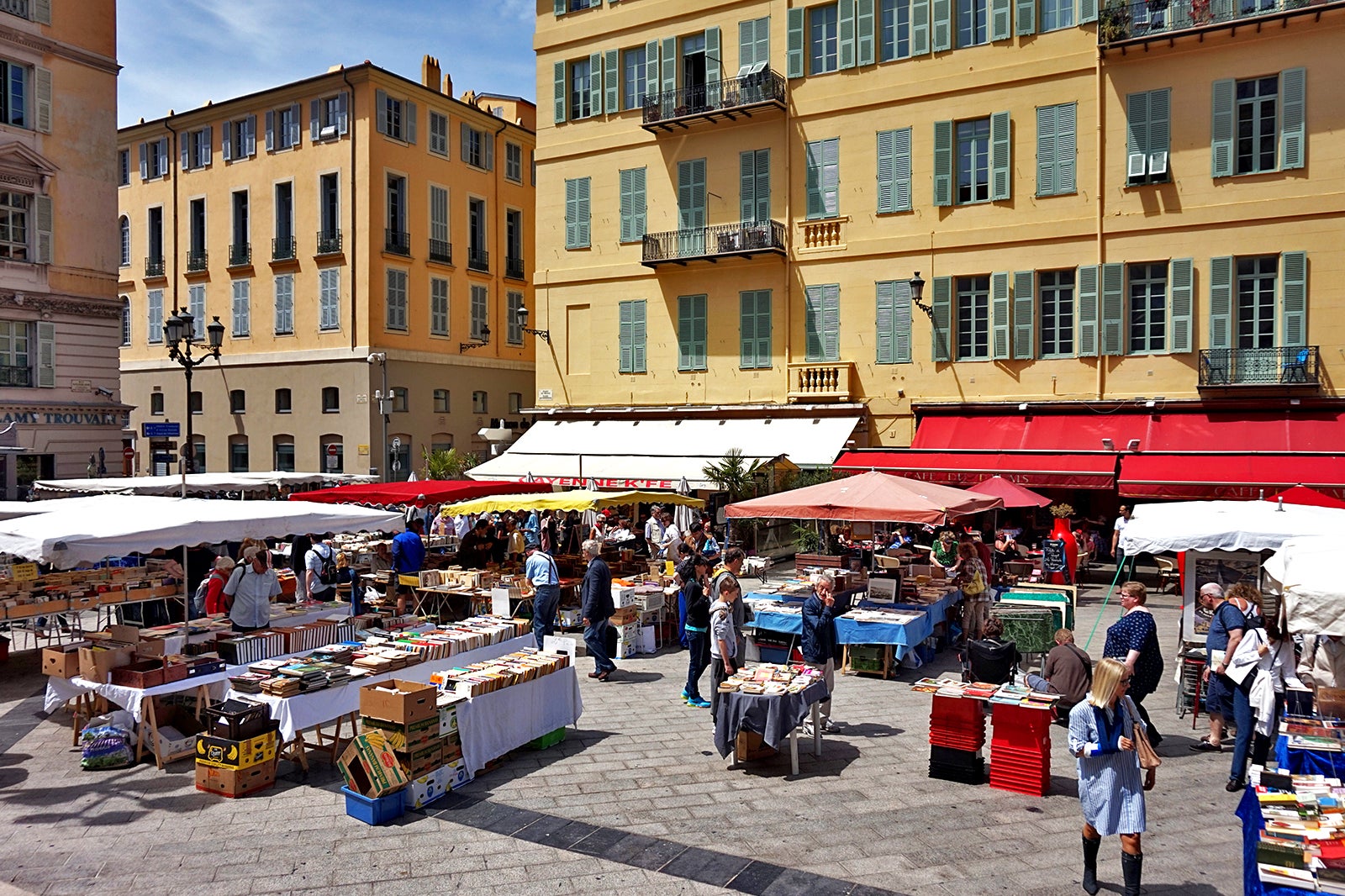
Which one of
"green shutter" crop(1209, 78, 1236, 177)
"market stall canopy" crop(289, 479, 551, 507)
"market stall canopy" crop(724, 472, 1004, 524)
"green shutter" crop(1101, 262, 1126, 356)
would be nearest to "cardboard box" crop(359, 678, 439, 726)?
"market stall canopy" crop(724, 472, 1004, 524)

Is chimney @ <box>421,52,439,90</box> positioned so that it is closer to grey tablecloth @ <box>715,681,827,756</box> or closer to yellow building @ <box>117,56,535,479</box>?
yellow building @ <box>117,56,535,479</box>

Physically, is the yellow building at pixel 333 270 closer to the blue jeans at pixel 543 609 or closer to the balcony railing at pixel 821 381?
the balcony railing at pixel 821 381

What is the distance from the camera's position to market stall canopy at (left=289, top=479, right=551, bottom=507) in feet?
56.3

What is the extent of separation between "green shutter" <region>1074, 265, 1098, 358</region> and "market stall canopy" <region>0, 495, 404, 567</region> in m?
17.2

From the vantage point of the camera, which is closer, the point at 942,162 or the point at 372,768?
the point at 372,768

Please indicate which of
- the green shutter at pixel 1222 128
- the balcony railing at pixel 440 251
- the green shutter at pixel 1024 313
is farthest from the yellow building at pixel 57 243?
the green shutter at pixel 1222 128

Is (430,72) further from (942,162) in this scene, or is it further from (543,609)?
(543,609)

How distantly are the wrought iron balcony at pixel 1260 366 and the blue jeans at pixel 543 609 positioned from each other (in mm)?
15609

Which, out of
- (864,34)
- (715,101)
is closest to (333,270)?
(715,101)

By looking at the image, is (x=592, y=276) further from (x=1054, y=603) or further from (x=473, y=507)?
(x=1054, y=603)

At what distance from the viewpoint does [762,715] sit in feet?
29.0

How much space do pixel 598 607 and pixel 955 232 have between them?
15.4 m

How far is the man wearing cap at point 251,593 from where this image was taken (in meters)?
11.6

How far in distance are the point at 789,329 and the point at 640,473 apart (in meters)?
5.39
